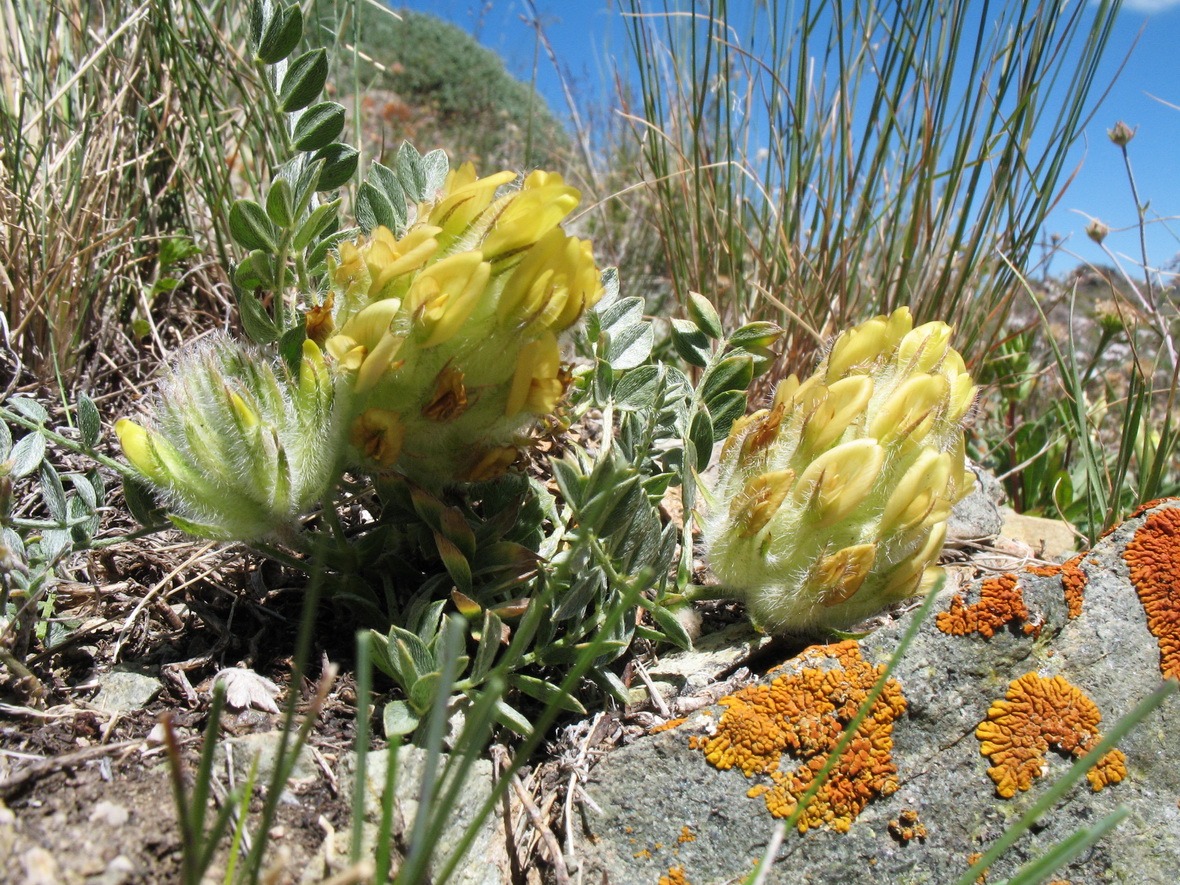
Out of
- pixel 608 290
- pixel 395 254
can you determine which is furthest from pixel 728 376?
pixel 395 254

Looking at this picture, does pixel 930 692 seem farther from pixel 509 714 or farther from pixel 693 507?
pixel 509 714

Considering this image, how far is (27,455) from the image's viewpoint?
1.31 metres

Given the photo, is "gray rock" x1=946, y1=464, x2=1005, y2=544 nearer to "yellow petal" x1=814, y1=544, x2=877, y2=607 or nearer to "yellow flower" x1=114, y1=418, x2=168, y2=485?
"yellow petal" x1=814, y1=544, x2=877, y2=607

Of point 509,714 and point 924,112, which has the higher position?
point 924,112

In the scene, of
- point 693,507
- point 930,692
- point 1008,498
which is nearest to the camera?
point 930,692

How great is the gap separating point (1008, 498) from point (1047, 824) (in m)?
1.89

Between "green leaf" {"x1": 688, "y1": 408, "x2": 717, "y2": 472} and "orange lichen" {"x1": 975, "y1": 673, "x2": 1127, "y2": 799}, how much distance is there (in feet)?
2.00

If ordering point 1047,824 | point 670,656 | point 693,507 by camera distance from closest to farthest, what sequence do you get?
1. point 1047,824
2. point 693,507
3. point 670,656

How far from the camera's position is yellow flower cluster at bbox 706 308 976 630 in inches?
52.4

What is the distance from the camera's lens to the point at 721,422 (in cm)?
161

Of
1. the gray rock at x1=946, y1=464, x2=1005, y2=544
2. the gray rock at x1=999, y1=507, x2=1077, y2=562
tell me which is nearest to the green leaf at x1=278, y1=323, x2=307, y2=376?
the gray rock at x1=946, y1=464, x2=1005, y2=544

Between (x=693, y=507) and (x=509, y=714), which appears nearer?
(x=509, y=714)

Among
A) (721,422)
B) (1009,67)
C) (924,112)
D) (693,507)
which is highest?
(1009,67)

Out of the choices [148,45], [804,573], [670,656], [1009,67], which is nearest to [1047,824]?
[804,573]
